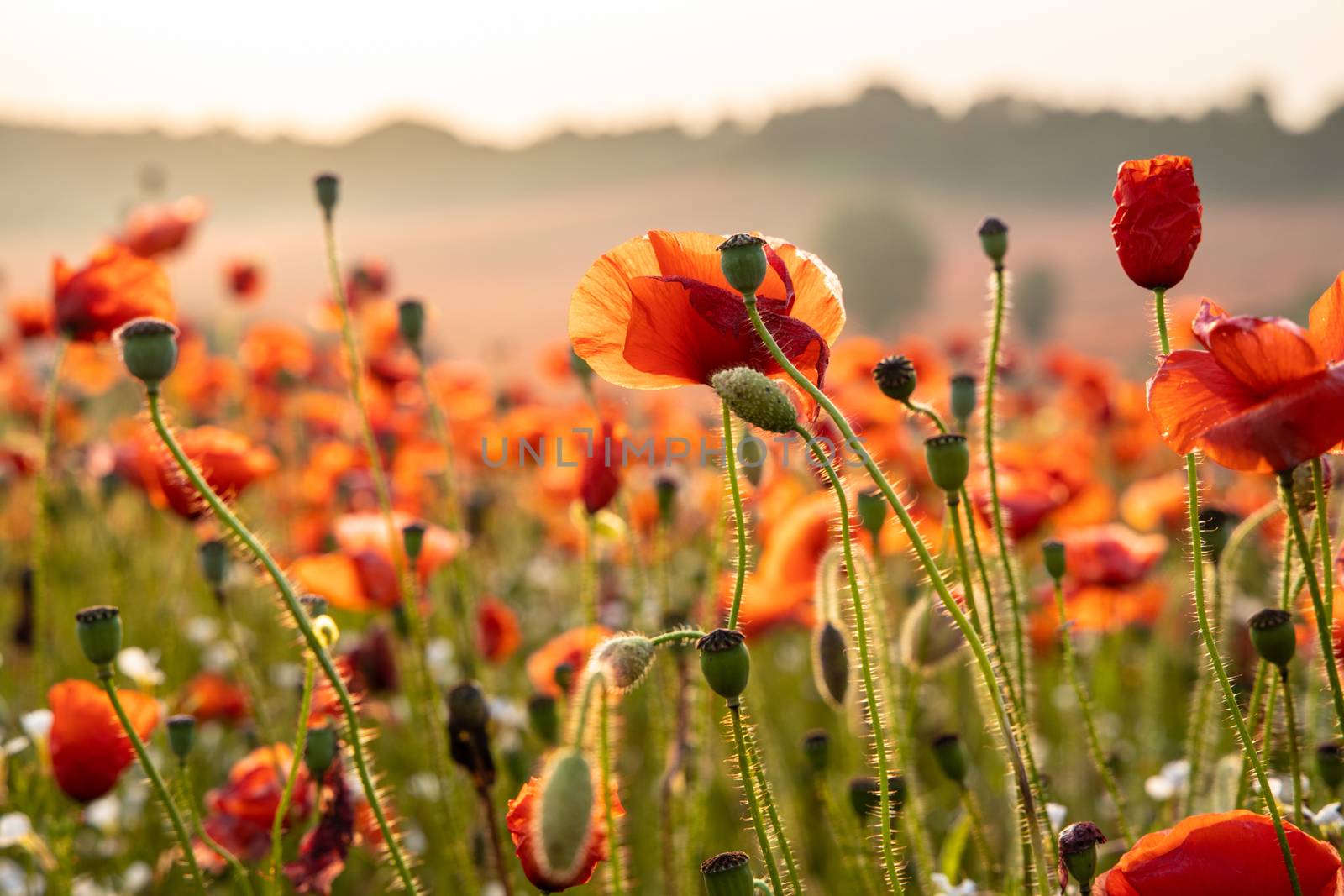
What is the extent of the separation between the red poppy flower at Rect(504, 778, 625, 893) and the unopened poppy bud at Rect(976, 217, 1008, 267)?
732 mm

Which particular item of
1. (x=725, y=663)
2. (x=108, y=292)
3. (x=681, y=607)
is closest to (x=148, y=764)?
(x=725, y=663)

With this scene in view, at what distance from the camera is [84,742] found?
1.50 metres

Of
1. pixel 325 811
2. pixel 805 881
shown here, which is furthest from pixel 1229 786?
pixel 805 881

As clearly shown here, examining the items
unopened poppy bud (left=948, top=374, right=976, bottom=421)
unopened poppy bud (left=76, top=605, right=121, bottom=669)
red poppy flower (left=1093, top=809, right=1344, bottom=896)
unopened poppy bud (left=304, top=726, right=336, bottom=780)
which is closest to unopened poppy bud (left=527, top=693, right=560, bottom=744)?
unopened poppy bud (left=304, top=726, right=336, bottom=780)

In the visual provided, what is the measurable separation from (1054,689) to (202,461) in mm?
2625

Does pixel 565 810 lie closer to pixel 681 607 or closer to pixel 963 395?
pixel 963 395

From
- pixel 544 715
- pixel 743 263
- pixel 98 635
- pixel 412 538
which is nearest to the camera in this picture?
pixel 743 263

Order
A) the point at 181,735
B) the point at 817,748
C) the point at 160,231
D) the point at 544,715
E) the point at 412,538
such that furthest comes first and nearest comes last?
the point at 160,231, the point at 412,538, the point at 544,715, the point at 817,748, the point at 181,735

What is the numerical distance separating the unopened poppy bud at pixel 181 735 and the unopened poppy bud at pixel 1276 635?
1207mm

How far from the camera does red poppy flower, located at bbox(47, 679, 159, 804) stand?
1497 millimetres

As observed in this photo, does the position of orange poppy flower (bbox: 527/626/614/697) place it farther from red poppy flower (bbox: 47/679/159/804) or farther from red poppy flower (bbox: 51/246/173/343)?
red poppy flower (bbox: 51/246/173/343)

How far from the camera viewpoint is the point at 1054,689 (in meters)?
3.60

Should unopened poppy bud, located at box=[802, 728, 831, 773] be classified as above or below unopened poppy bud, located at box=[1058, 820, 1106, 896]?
below

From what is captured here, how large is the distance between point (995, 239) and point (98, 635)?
1073 millimetres
